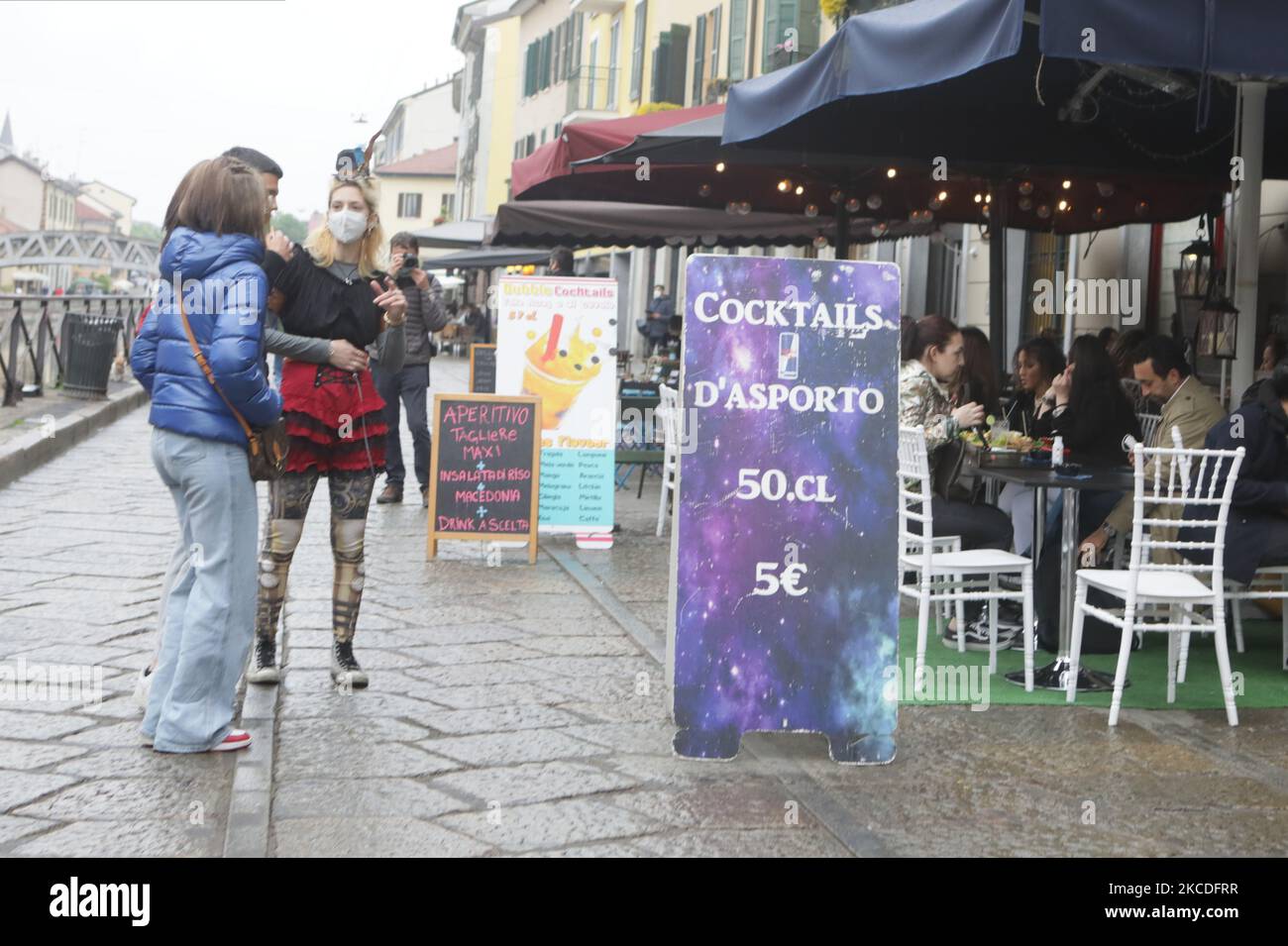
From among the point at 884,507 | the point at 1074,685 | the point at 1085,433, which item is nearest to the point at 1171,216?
the point at 1085,433

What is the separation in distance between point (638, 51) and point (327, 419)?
29.1 m

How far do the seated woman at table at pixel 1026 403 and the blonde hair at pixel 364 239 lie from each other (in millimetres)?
3514

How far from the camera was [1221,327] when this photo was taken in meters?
8.35

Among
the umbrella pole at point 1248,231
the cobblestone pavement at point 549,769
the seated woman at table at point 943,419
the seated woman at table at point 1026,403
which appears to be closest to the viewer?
the cobblestone pavement at point 549,769

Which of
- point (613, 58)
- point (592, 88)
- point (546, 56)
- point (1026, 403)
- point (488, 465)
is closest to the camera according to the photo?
point (1026, 403)

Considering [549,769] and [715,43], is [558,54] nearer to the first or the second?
[715,43]

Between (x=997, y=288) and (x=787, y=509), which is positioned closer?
(x=787, y=509)

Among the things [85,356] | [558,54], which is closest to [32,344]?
[85,356]

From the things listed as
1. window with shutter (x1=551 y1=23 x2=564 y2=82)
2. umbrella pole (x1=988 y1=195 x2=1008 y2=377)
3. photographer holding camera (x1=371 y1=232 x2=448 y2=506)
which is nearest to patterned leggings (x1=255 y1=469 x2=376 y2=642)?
photographer holding camera (x1=371 y1=232 x2=448 y2=506)

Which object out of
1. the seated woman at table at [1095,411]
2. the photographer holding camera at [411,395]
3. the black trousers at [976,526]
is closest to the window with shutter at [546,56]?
the photographer holding camera at [411,395]

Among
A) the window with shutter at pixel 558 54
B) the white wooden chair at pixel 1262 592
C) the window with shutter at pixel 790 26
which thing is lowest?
the white wooden chair at pixel 1262 592

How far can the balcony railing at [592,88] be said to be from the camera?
3831cm

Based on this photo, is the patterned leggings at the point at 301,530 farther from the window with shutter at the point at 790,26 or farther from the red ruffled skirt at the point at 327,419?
the window with shutter at the point at 790,26

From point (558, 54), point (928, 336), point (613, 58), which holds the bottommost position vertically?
point (928, 336)
